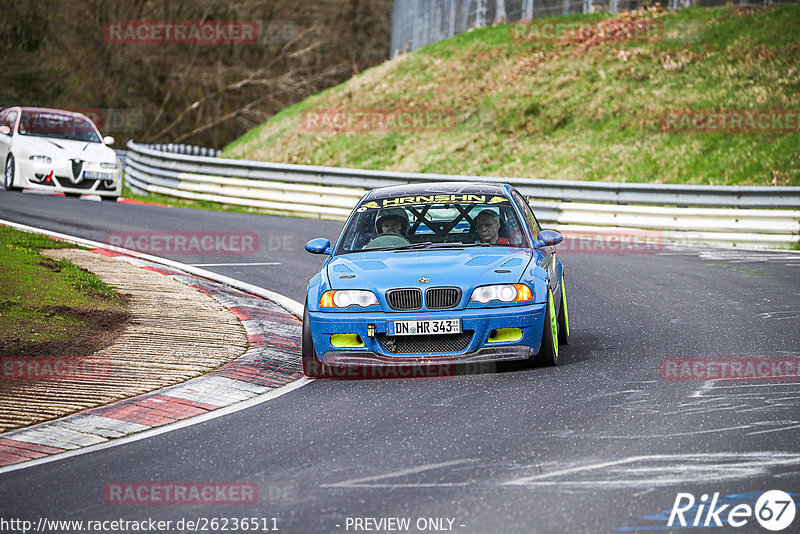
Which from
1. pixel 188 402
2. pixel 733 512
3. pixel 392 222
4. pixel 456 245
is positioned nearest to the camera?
pixel 733 512

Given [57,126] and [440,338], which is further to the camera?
[57,126]

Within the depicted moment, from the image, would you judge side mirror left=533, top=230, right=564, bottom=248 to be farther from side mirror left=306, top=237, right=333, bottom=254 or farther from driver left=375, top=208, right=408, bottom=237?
side mirror left=306, top=237, right=333, bottom=254

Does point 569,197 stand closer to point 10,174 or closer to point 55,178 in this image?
point 55,178

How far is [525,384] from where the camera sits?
25.7 ft

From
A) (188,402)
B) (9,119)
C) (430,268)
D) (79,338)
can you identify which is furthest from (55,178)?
(188,402)

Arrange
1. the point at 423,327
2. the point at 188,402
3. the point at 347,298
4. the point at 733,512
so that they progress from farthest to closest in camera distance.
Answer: the point at 347,298
the point at 423,327
the point at 188,402
the point at 733,512

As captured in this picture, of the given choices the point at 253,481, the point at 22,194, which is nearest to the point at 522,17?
the point at 22,194

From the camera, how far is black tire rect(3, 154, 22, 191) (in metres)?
21.2

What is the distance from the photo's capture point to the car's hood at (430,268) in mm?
8156

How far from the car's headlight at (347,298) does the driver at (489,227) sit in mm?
1451

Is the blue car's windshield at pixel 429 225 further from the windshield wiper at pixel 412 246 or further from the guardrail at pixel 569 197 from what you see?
the guardrail at pixel 569 197

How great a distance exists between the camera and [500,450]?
6.03 meters

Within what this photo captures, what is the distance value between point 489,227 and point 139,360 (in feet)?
10.2

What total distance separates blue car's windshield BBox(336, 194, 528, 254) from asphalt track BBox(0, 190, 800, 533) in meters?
1.23
